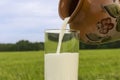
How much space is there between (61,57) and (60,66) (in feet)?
0.04

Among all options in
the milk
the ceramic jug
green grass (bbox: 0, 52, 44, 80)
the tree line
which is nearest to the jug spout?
the ceramic jug

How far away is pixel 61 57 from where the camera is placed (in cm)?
56

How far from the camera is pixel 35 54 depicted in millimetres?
2057

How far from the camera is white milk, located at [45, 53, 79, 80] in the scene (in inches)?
22.2

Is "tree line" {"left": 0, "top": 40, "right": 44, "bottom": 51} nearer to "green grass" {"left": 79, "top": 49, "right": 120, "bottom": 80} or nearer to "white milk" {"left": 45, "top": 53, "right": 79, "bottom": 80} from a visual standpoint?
"green grass" {"left": 79, "top": 49, "right": 120, "bottom": 80}

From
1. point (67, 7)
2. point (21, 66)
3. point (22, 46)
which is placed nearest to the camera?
point (67, 7)

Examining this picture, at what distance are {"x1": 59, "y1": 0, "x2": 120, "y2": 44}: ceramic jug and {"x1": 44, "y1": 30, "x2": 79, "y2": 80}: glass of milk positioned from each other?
0.06 m

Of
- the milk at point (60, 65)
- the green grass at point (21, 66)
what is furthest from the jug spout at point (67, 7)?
the green grass at point (21, 66)

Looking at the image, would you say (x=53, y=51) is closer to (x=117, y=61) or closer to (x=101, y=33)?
(x=101, y=33)

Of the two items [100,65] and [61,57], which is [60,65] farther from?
[100,65]

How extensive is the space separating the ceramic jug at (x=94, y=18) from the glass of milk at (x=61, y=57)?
0.06m

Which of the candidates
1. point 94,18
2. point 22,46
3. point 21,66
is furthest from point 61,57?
point 21,66

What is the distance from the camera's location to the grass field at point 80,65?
5.80 feet

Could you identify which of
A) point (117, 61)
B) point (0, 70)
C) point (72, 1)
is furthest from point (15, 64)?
point (72, 1)
